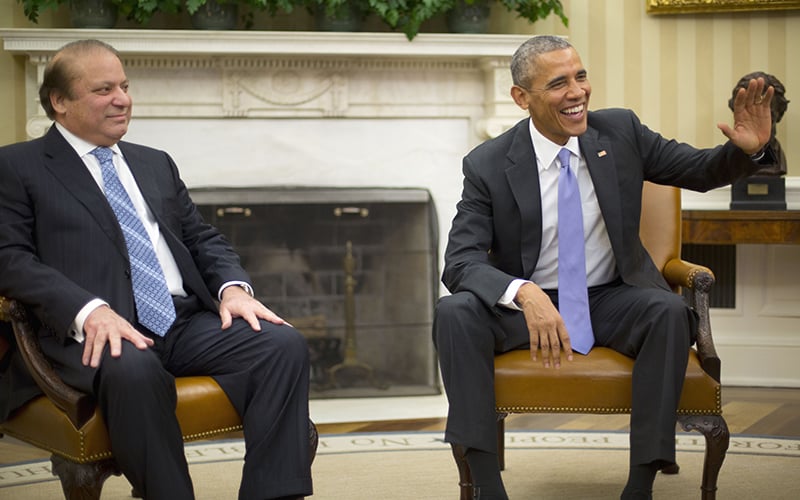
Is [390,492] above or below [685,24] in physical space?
below

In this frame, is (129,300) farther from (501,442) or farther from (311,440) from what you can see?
(501,442)

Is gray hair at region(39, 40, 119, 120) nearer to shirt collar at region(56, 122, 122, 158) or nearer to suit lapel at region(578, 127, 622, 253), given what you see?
shirt collar at region(56, 122, 122, 158)

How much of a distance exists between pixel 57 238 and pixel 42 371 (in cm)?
34

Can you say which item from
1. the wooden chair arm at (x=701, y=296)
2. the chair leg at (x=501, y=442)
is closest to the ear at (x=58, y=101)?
the chair leg at (x=501, y=442)

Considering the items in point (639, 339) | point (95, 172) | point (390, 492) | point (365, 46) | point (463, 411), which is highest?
point (365, 46)

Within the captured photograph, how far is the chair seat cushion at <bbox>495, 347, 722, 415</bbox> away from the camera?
2.53 metres

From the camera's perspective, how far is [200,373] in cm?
248

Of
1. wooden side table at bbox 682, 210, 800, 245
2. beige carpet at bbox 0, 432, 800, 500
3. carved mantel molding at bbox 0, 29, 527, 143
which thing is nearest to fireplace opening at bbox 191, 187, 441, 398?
carved mantel molding at bbox 0, 29, 527, 143

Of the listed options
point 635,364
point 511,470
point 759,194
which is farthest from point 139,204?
point 759,194

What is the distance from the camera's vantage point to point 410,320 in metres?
4.60

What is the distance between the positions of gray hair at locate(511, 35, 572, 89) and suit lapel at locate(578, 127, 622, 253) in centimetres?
23

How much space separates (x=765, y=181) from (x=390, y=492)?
225 centimetres

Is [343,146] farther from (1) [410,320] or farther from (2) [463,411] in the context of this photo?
(2) [463,411]

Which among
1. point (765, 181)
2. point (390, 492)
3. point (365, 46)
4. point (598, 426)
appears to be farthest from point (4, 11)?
point (765, 181)
